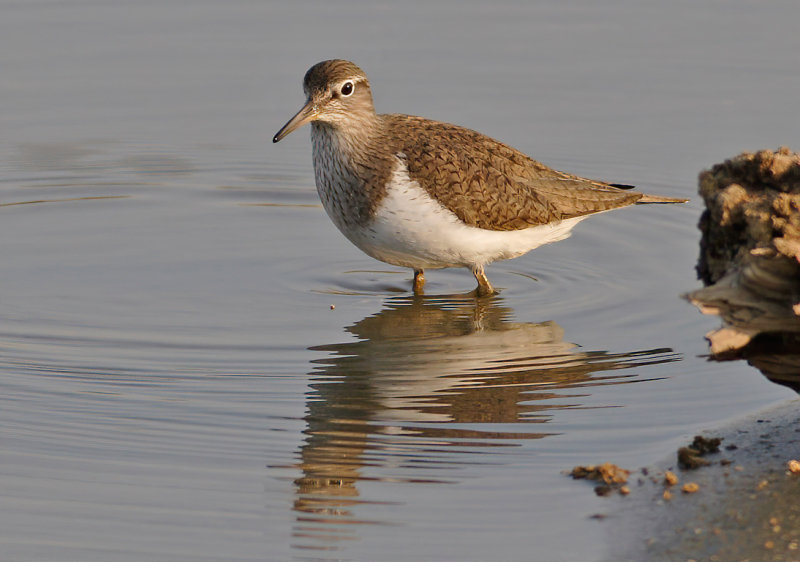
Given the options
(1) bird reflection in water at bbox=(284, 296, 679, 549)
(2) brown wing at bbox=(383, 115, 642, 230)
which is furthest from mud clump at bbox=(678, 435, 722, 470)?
(2) brown wing at bbox=(383, 115, 642, 230)

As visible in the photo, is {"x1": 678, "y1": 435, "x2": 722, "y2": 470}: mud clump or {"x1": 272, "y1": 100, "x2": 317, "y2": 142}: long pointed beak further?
{"x1": 272, "y1": 100, "x2": 317, "y2": 142}: long pointed beak

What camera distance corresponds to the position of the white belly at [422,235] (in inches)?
325

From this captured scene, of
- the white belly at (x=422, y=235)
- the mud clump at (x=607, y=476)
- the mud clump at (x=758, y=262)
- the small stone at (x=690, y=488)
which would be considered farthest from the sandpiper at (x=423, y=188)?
the small stone at (x=690, y=488)

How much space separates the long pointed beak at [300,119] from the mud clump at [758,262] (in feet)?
12.1

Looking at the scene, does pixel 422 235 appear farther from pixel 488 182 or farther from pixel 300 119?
pixel 300 119

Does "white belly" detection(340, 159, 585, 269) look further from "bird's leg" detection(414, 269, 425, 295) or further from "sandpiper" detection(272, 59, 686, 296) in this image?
"bird's leg" detection(414, 269, 425, 295)

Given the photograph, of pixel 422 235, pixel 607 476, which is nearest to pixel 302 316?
pixel 422 235

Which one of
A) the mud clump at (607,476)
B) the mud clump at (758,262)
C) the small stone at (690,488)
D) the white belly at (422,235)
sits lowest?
the mud clump at (607,476)

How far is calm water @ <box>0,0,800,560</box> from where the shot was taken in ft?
17.8

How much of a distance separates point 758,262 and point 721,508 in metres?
1.08

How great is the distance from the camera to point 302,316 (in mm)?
8367

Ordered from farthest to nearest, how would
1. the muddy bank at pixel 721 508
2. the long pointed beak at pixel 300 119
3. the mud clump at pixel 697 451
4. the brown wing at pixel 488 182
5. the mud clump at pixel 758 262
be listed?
the long pointed beak at pixel 300 119 → the brown wing at pixel 488 182 → the mud clump at pixel 697 451 → the mud clump at pixel 758 262 → the muddy bank at pixel 721 508

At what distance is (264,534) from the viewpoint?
5191 mm

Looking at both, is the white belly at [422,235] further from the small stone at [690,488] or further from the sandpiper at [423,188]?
the small stone at [690,488]
